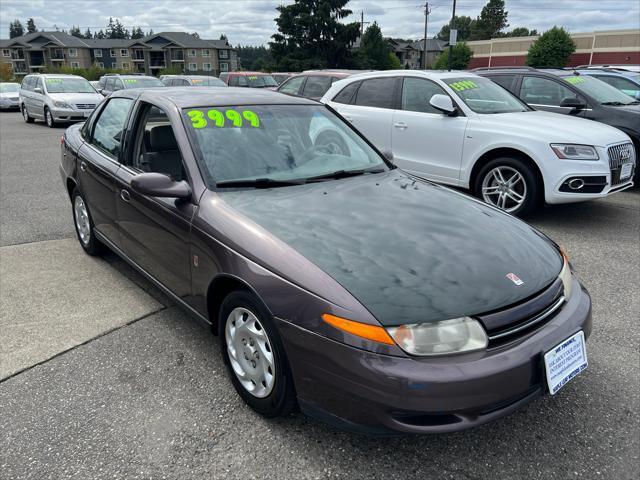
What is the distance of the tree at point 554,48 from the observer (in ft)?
148

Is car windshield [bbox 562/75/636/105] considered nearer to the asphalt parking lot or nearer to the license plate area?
the asphalt parking lot

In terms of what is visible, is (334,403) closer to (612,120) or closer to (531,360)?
(531,360)

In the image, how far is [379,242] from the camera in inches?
96.0

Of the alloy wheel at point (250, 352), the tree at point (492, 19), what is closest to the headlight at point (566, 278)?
Result: the alloy wheel at point (250, 352)

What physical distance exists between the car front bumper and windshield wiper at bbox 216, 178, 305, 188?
42.0 inches

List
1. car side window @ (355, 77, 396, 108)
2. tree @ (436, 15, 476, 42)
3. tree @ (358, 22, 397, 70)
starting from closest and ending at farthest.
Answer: car side window @ (355, 77, 396, 108)
tree @ (358, 22, 397, 70)
tree @ (436, 15, 476, 42)

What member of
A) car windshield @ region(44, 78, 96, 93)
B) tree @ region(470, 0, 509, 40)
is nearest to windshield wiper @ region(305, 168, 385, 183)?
car windshield @ region(44, 78, 96, 93)

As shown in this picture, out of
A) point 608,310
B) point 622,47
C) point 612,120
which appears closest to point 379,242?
point 608,310

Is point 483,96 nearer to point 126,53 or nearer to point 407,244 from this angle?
point 407,244

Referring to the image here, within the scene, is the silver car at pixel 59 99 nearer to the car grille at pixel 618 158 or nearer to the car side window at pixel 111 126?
the car side window at pixel 111 126

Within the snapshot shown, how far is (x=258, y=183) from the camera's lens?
3010 millimetres

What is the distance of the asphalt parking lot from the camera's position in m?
2.25

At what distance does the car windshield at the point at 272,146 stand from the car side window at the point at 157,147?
180 millimetres

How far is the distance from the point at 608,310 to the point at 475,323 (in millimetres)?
2169
